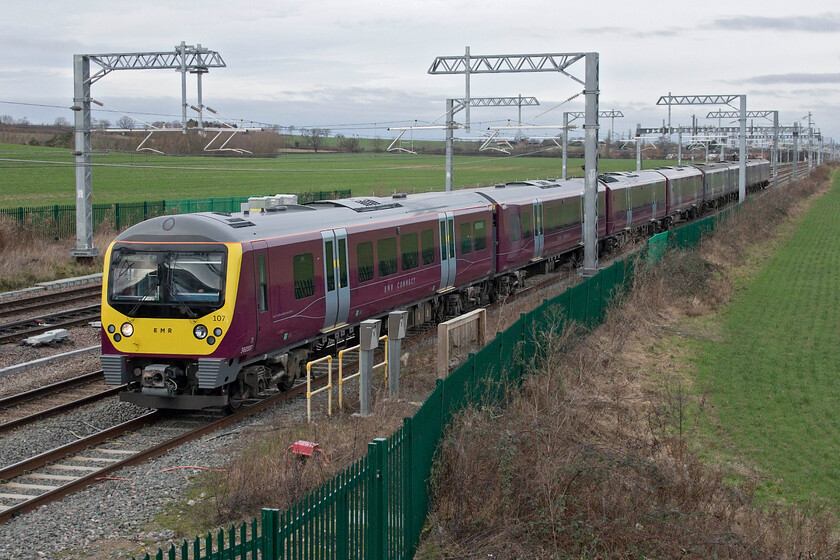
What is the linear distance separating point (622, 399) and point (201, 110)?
15.9 metres

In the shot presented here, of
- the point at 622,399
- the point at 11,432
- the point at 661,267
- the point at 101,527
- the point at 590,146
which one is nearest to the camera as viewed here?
the point at 101,527

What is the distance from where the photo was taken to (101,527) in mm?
8703

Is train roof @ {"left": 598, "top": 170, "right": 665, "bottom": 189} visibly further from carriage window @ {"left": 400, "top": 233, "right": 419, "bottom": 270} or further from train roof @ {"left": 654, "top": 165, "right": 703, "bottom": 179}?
carriage window @ {"left": 400, "top": 233, "right": 419, "bottom": 270}

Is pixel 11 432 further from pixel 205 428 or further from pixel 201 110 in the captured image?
pixel 201 110

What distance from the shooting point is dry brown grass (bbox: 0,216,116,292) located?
2542 centimetres

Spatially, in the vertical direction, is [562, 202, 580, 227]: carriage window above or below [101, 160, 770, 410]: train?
above

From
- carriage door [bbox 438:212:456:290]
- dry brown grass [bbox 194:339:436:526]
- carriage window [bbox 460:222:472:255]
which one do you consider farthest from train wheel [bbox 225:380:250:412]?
carriage window [bbox 460:222:472:255]

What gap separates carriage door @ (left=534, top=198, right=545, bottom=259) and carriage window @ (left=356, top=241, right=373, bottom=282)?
389 inches

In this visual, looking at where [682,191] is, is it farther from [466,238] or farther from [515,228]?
[466,238]

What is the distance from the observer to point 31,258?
90.2 ft

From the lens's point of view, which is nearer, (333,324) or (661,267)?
(333,324)

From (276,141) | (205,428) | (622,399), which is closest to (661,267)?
(622,399)

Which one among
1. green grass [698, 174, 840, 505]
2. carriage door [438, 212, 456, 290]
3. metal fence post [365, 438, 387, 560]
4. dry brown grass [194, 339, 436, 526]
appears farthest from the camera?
carriage door [438, 212, 456, 290]

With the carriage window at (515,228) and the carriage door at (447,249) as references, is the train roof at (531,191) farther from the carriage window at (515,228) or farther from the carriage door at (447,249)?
the carriage door at (447,249)
